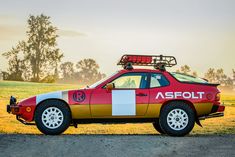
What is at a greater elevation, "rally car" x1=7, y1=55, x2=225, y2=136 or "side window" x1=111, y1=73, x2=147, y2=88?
"side window" x1=111, y1=73, x2=147, y2=88

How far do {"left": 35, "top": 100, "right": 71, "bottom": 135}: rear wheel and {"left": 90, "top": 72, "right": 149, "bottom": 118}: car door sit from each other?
2.19ft

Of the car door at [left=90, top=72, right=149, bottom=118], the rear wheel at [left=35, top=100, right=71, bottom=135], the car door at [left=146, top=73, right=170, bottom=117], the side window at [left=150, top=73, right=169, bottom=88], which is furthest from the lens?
the side window at [left=150, top=73, right=169, bottom=88]

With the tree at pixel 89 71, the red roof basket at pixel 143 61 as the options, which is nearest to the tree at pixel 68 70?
the tree at pixel 89 71

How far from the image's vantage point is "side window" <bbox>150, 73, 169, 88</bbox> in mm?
12947

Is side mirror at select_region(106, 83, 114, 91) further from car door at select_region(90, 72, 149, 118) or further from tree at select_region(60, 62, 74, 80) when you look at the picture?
tree at select_region(60, 62, 74, 80)

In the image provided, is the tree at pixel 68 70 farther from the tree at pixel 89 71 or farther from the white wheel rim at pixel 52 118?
the white wheel rim at pixel 52 118

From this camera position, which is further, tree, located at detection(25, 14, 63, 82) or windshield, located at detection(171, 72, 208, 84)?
tree, located at detection(25, 14, 63, 82)

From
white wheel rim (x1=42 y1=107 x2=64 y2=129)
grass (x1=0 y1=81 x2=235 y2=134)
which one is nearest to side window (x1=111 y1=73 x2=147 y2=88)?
white wheel rim (x1=42 y1=107 x2=64 y2=129)

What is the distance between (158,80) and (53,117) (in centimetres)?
267

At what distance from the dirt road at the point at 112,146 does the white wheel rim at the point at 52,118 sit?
419 millimetres

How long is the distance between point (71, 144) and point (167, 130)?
8.62 feet

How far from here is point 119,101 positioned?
498 inches

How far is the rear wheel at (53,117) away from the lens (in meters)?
12.5

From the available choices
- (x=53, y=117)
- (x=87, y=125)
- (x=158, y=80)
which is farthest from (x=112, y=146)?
(x=87, y=125)
